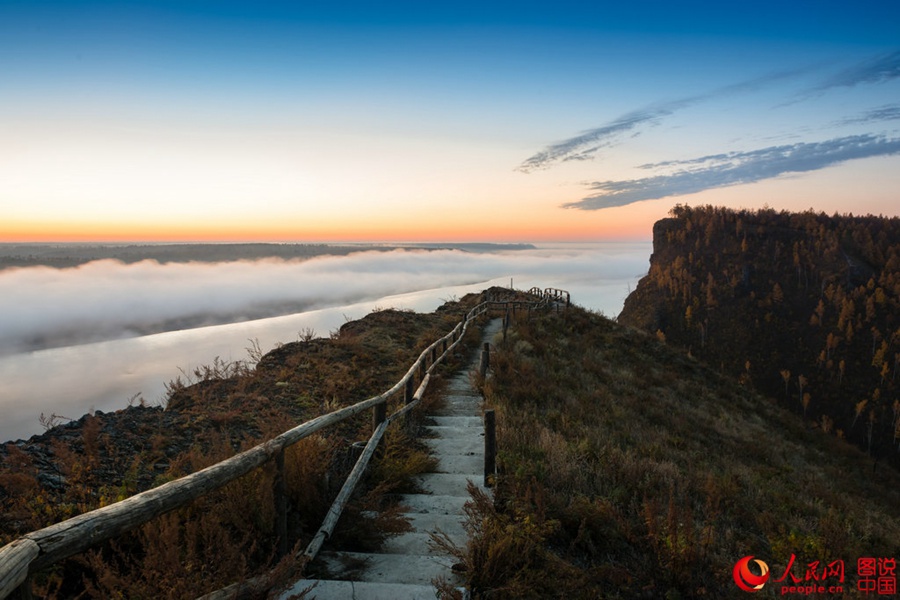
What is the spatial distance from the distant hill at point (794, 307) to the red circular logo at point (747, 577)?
110286mm

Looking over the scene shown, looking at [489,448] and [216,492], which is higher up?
[216,492]

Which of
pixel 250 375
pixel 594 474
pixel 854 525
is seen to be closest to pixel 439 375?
pixel 250 375

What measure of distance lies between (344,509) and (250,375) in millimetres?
9094

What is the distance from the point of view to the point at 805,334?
125 metres

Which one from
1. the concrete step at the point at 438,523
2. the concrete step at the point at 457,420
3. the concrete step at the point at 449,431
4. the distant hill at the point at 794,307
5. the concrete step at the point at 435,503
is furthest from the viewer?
the distant hill at the point at 794,307

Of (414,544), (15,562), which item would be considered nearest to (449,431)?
(414,544)

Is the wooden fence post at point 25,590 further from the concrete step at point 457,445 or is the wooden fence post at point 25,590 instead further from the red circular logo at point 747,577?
the concrete step at point 457,445

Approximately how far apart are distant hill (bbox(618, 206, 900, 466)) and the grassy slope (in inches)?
3908

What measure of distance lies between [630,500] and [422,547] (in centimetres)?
365

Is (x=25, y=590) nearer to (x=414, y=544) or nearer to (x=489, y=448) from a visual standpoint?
(x=414, y=544)

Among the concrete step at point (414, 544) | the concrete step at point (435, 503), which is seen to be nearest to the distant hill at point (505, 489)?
the concrete step at point (414, 544)

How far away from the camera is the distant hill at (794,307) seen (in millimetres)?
110812

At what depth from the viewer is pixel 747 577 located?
16.0 ft

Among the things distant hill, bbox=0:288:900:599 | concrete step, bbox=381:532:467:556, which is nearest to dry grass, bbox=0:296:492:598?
distant hill, bbox=0:288:900:599
